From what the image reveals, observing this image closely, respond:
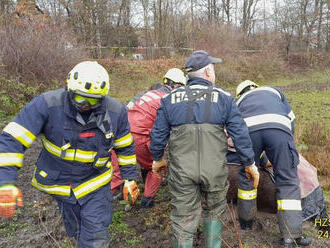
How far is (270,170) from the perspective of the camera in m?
3.67

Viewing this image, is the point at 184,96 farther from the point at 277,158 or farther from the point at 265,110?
the point at 277,158

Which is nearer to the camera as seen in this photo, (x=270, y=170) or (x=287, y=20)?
(x=270, y=170)

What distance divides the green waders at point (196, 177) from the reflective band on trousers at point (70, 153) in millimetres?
730

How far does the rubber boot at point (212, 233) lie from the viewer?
2.79 meters

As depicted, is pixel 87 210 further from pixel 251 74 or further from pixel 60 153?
pixel 251 74

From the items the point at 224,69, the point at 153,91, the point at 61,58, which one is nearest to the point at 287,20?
the point at 224,69

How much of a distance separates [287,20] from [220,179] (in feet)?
86.7

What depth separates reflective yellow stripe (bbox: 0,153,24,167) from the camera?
6.77ft

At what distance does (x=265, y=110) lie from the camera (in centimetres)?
328

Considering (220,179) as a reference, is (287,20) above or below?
above

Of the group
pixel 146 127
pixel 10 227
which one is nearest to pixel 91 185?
pixel 146 127

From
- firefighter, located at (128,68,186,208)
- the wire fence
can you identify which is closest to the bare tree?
the wire fence

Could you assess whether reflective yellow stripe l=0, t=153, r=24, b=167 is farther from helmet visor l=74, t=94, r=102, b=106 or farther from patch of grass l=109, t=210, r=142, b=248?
patch of grass l=109, t=210, r=142, b=248

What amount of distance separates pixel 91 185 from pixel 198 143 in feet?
3.20
